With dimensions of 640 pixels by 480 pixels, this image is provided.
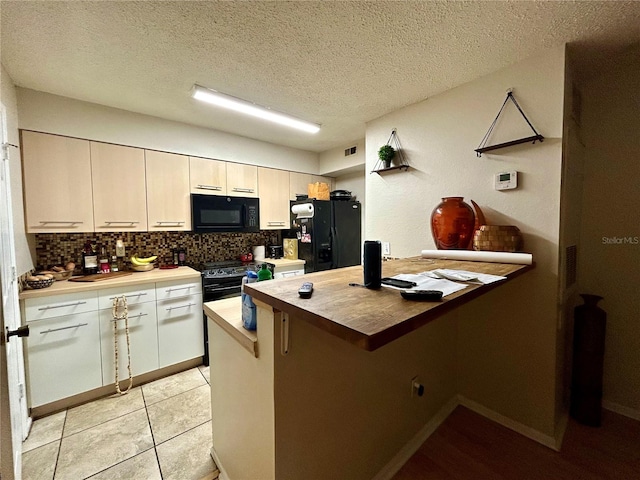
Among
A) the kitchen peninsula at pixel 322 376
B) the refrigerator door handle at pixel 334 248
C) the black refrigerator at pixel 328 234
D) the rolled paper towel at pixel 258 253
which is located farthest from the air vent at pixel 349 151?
the kitchen peninsula at pixel 322 376

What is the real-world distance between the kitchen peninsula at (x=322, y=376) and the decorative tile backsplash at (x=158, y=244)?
1.84 meters

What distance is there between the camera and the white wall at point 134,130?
6.88 ft

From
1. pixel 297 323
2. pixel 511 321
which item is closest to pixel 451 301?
pixel 297 323

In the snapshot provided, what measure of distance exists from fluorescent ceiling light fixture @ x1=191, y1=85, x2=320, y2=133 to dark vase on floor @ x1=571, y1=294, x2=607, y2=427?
272 cm

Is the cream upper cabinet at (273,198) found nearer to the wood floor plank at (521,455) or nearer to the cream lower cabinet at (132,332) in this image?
the cream lower cabinet at (132,332)

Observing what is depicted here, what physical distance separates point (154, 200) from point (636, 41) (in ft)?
12.2

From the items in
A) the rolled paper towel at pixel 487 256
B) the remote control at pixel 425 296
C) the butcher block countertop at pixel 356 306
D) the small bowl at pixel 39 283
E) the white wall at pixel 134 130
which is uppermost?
the white wall at pixel 134 130

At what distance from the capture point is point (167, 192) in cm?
269

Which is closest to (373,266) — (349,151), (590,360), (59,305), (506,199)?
(506,199)

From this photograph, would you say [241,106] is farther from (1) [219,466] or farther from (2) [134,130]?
(1) [219,466]

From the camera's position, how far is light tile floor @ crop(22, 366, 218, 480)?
1493 millimetres

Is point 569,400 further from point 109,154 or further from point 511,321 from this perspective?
point 109,154

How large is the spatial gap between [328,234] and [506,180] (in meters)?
2.06

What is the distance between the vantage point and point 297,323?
98cm
